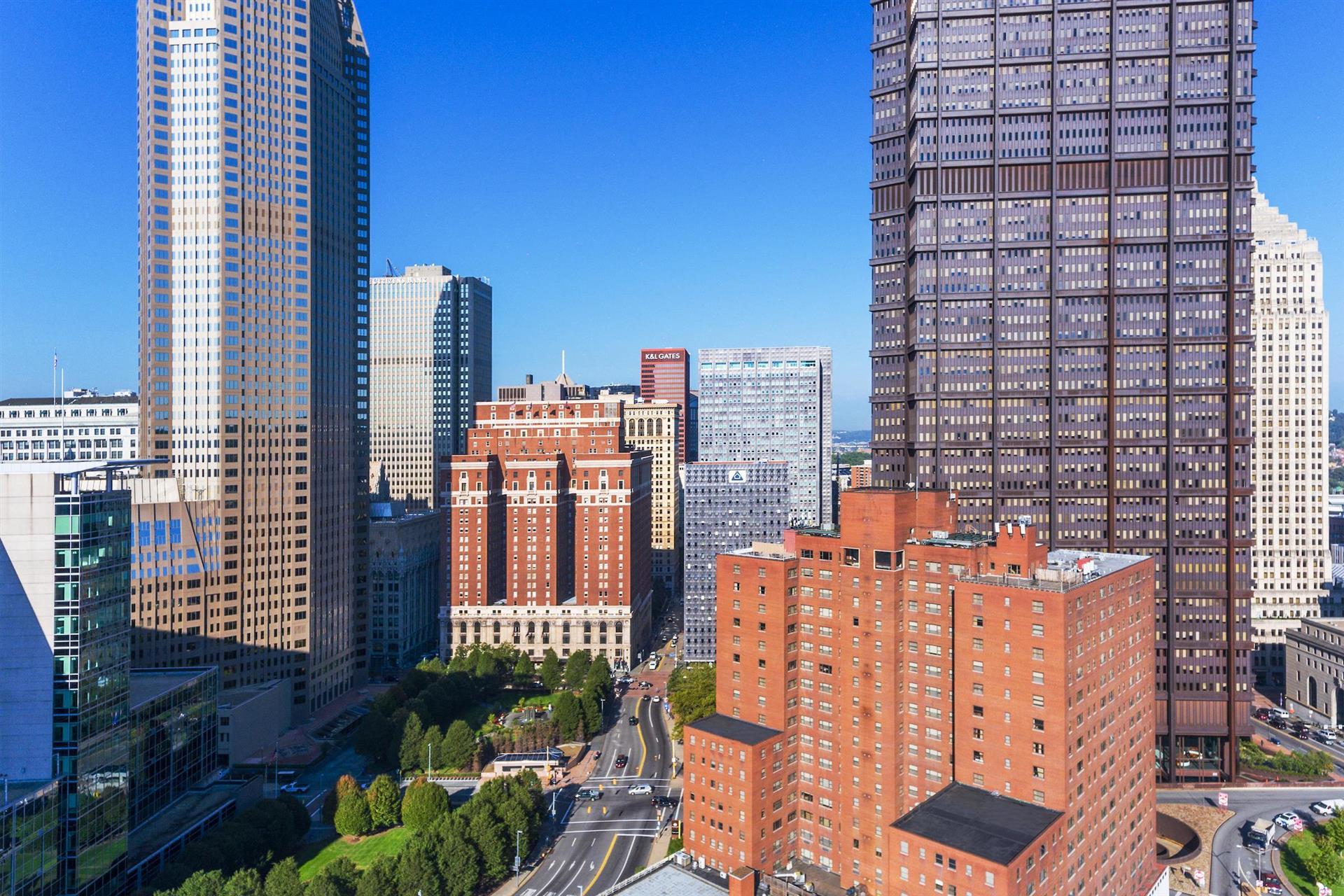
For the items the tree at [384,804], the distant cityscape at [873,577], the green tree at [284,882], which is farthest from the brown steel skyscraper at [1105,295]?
the green tree at [284,882]

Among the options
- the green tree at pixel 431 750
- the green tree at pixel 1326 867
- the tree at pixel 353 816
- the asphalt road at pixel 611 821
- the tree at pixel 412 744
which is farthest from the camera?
the tree at pixel 412 744

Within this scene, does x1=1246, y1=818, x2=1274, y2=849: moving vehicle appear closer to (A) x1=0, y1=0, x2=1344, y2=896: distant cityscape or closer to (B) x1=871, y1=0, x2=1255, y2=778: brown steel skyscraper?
(A) x1=0, y1=0, x2=1344, y2=896: distant cityscape

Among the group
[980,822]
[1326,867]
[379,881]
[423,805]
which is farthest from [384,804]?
[1326,867]

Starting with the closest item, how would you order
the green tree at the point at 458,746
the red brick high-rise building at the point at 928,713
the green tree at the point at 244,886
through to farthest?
1. the red brick high-rise building at the point at 928,713
2. the green tree at the point at 244,886
3. the green tree at the point at 458,746

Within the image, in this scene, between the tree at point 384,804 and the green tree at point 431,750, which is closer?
the tree at point 384,804

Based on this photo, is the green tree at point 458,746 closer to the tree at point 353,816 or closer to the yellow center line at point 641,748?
the tree at point 353,816

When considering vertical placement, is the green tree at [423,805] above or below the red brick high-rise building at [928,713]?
below

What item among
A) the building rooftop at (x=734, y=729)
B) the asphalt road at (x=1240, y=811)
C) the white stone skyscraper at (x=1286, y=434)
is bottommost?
the asphalt road at (x=1240, y=811)
